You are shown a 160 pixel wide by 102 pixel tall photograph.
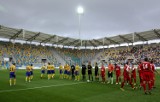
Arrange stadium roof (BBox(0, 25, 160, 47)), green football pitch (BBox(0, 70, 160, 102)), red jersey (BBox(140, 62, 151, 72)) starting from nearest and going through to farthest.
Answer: green football pitch (BBox(0, 70, 160, 102))
red jersey (BBox(140, 62, 151, 72))
stadium roof (BBox(0, 25, 160, 47))

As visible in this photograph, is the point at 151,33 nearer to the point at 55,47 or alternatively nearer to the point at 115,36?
the point at 115,36

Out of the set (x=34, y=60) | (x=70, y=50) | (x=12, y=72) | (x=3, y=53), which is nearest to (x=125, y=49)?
(x=70, y=50)

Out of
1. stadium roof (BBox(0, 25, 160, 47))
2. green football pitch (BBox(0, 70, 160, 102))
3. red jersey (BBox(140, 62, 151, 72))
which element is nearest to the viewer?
green football pitch (BBox(0, 70, 160, 102))

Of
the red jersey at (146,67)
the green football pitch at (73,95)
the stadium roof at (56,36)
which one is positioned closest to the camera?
the green football pitch at (73,95)

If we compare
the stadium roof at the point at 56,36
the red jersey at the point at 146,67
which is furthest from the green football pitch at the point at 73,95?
the stadium roof at the point at 56,36

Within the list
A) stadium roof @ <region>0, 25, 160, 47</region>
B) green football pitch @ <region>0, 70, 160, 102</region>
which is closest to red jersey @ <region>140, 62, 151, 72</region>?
green football pitch @ <region>0, 70, 160, 102</region>

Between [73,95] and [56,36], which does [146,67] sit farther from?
[56,36]

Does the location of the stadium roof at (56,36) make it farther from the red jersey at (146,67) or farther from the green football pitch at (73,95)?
the red jersey at (146,67)

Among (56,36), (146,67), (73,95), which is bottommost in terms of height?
(73,95)

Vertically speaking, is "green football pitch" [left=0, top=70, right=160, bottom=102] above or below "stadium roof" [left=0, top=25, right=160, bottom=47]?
below

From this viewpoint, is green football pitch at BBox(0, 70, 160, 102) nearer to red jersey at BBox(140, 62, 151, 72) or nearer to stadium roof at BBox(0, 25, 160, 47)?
red jersey at BBox(140, 62, 151, 72)

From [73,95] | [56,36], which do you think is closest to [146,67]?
[73,95]

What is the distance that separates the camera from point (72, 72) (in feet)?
78.9

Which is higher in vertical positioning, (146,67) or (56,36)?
(56,36)
